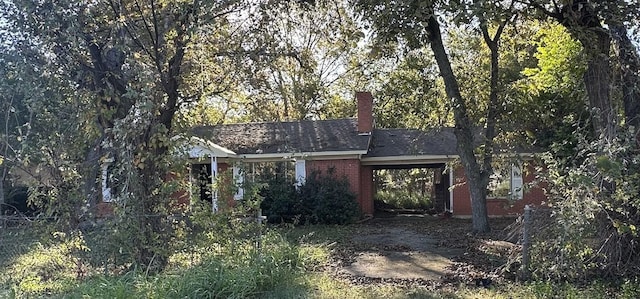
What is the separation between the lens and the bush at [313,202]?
1630 cm

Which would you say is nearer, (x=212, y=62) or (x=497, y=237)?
(x=212, y=62)

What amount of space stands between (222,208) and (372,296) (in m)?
2.28

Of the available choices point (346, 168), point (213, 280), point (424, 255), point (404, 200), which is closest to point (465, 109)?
point (424, 255)

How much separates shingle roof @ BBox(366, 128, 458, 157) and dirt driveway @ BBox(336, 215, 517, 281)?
3273 millimetres

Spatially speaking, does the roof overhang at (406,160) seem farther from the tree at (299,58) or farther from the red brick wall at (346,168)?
the tree at (299,58)

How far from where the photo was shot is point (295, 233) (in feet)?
45.8

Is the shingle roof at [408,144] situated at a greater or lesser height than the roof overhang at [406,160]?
greater

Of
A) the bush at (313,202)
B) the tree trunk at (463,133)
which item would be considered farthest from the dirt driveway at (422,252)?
the bush at (313,202)

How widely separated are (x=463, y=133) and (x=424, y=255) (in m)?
3.80

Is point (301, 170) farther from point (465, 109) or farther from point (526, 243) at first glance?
point (526, 243)

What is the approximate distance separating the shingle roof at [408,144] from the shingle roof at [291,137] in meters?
0.89

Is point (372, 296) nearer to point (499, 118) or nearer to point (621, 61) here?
point (621, 61)

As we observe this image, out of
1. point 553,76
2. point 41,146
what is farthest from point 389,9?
point 553,76

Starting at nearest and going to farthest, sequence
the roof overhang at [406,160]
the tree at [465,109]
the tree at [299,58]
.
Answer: the tree at [465,109], the tree at [299,58], the roof overhang at [406,160]
